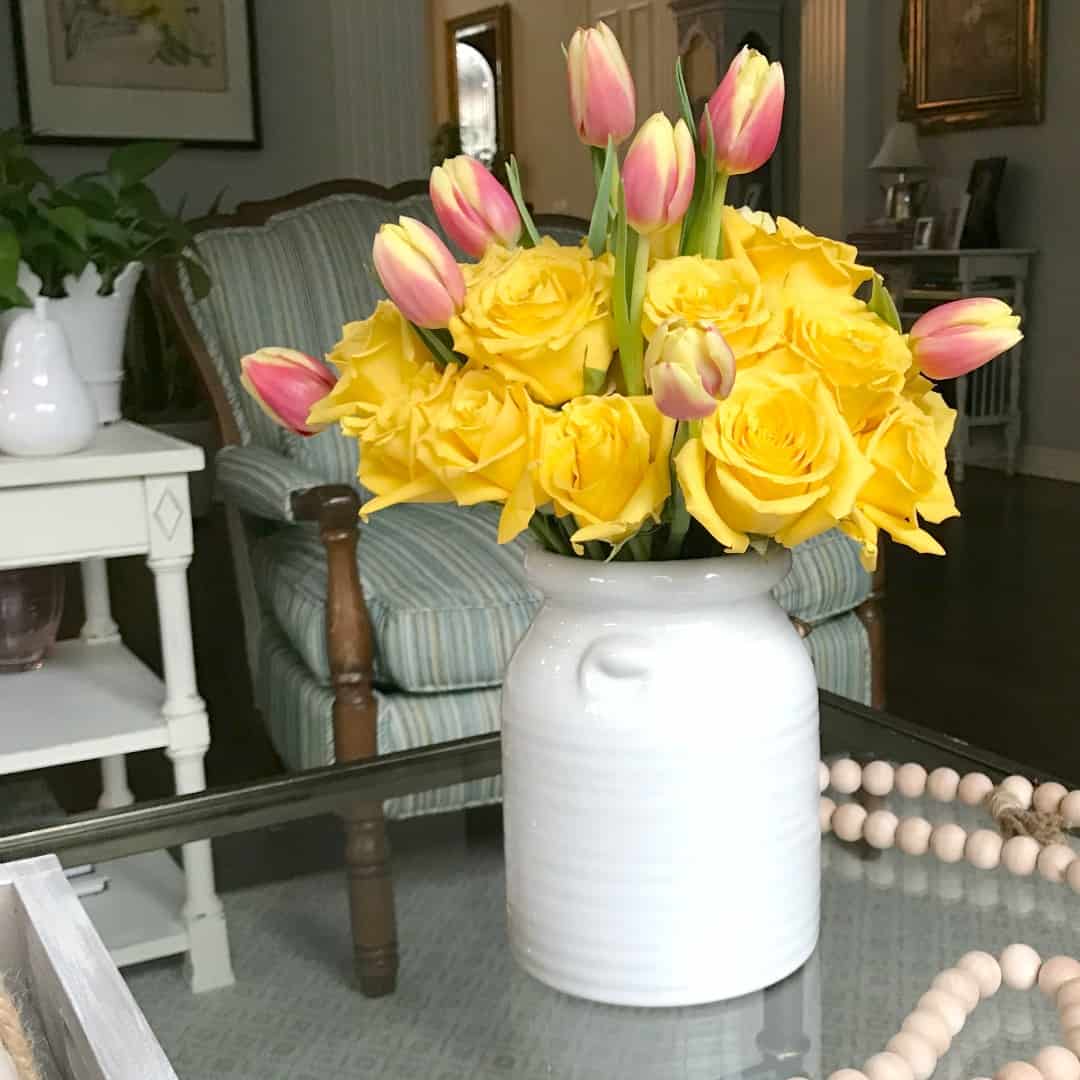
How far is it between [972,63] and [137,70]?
290cm

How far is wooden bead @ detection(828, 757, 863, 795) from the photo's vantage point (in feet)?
3.39

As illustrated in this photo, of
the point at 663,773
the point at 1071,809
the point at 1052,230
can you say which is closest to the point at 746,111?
the point at 663,773

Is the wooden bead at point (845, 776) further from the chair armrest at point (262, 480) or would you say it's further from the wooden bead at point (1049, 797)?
the chair armrest at point (262, 480)

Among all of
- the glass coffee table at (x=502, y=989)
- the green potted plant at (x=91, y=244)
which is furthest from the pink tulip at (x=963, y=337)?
the green potted plant at (x=91, y=244)

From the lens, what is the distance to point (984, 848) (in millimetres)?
938

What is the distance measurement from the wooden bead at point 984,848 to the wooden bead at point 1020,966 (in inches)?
4.9

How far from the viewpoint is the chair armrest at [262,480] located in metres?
1.70

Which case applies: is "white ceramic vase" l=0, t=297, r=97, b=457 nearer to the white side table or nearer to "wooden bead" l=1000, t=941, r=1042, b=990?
the white side table

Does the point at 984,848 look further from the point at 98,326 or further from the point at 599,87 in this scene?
the point at 98,326

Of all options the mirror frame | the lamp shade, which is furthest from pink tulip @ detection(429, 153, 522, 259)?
the mirror frame

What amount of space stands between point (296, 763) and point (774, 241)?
1274 mm

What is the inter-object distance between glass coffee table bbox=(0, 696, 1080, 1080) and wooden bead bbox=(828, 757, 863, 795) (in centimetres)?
4

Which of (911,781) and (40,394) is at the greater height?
(40,394)

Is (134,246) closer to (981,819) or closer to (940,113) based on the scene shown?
(981,819)
